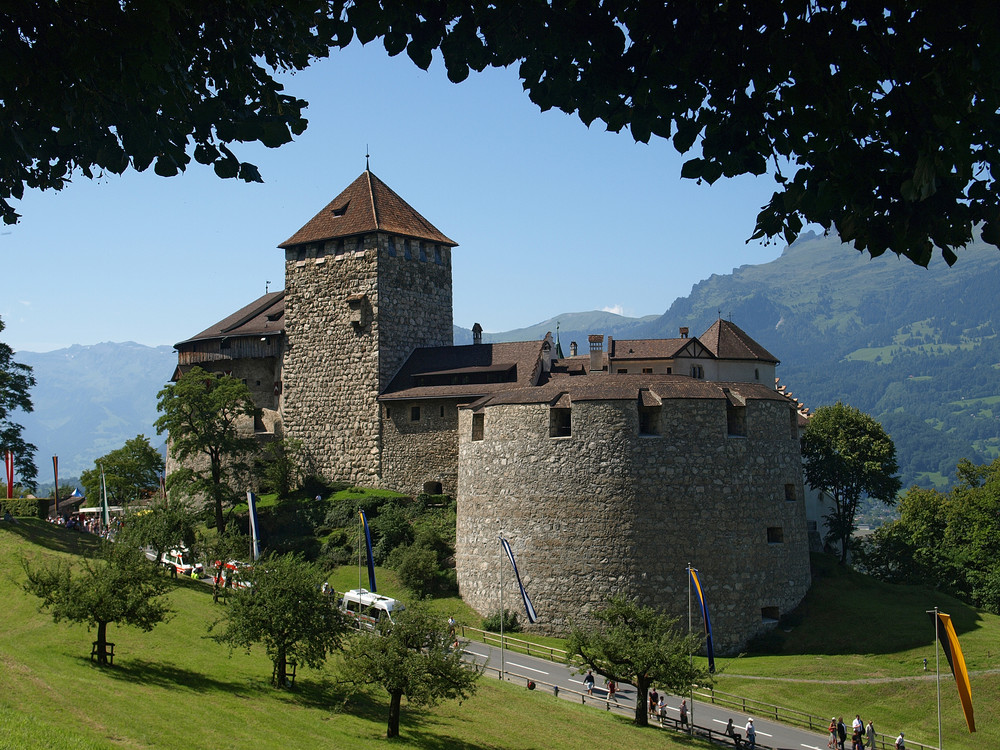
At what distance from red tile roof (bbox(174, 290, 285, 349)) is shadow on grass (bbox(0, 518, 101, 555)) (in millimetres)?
16527

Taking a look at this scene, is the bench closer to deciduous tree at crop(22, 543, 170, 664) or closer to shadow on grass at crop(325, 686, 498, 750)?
deciduous tree at crop(22, 543, 170, 664)

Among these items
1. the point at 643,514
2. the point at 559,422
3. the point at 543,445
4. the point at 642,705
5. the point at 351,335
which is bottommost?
the point at 642,705

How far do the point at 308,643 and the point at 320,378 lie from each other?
1016 inches

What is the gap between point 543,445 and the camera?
38.9 metres

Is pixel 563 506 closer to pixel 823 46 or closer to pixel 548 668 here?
pixel 548 668

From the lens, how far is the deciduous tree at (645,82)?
700 centimetres

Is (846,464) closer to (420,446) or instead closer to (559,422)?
(559,422)

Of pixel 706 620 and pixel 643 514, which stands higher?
pixel 643 514

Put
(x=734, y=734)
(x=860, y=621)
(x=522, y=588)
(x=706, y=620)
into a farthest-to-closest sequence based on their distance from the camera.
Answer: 1. (x=522, y=588)
2. (x=860, y=621)
3. (x=706, y=620)
4. (x=734, y=734)

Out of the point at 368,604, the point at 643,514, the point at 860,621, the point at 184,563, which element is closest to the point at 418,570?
the point at 368,604

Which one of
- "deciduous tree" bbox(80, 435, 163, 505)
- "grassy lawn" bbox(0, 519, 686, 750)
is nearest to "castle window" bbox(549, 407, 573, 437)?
"grassy lawn" bbox(0, 519, 686, 750)

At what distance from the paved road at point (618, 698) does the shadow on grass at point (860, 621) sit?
6.52 m

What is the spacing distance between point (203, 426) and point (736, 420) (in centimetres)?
2488

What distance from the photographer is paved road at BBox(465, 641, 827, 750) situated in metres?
28.9
